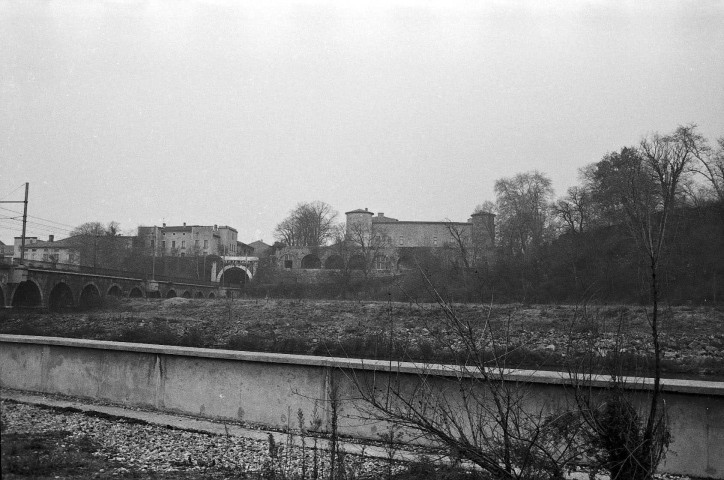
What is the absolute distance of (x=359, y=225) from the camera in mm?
88750

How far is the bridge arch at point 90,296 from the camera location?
49656 millimetres

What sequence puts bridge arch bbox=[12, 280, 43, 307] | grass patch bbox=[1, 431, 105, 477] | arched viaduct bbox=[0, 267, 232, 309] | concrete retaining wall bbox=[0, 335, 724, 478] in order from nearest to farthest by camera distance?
grass patch bbox=[1, 431, 105, 477], concrete retaining wall bbox=[0, 335, 724, 478], arched viaduct bbox=[0, 267, 232, 309], bridge arch bbox=[12, 280, 43, 307]

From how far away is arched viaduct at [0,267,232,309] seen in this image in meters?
40.2

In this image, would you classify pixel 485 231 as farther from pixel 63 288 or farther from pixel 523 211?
pixel 63 288

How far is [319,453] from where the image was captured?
241 inches

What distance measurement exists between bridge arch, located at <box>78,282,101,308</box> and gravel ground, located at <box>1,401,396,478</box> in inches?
1836

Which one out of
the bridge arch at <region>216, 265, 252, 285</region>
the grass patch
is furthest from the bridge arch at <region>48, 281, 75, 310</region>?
the grass patch

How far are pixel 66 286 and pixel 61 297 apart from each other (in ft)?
3.82

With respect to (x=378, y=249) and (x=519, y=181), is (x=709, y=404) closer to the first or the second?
(x=519, y=181)

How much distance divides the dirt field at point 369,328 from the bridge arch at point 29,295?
10.1 feet

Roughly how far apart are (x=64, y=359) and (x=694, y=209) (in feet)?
101

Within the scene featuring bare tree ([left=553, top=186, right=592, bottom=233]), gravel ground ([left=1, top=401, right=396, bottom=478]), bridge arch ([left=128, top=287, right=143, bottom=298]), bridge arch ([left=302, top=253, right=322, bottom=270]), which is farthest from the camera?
bridge arch ([left=302, top=253, right=322, bottom=270])

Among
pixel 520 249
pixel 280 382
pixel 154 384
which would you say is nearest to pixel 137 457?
pixel 280 382

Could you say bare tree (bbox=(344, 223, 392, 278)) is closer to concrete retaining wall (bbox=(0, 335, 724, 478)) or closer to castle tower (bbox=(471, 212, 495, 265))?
castle tower (bbox=(471, 212, 495, 265))
